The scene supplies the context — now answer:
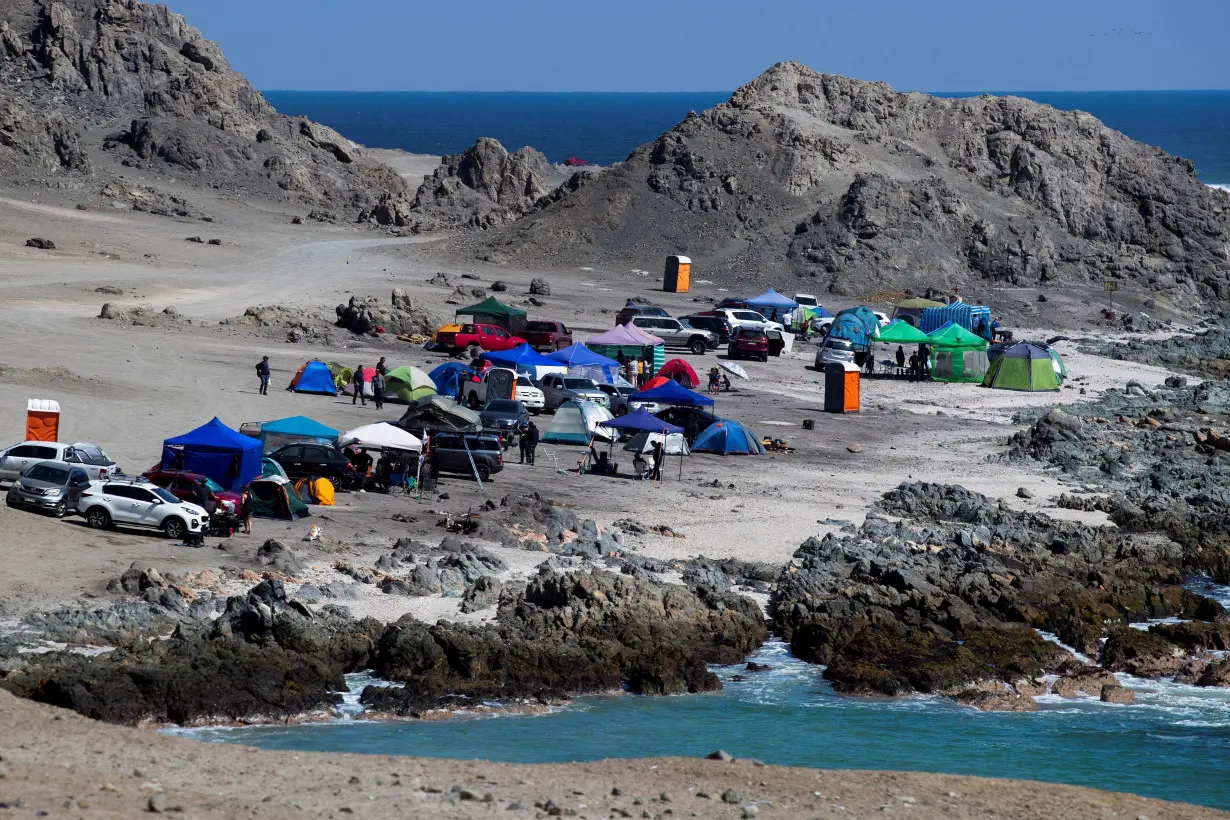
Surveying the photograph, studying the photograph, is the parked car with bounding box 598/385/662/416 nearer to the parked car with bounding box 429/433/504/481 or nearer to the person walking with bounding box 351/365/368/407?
the person walking with bounding box 351/365/368/407


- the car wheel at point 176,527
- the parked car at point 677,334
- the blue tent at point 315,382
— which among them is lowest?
the car wheel at point 176,527

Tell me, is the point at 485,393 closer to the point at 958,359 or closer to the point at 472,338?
the point at 472,338

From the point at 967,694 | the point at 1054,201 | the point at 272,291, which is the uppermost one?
the point at 1054,201

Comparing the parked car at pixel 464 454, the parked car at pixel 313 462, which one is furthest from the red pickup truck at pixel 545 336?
the parked car at pixel 313 462

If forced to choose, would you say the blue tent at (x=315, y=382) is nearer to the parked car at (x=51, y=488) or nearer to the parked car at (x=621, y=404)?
the parked car at (x=621, y=404)

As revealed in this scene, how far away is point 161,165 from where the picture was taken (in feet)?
287

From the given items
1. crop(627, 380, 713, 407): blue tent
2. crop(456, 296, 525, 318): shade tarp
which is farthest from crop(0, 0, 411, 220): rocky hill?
crop(627, 380, 713, 407): blue tent

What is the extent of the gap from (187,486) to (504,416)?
10.2 metres

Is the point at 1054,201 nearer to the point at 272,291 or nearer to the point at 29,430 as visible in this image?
the point at 272,291

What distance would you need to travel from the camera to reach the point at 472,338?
4853 centimetres

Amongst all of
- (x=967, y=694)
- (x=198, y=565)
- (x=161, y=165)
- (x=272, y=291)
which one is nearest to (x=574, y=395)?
(x=198, y=565)

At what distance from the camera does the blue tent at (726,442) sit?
36188mm

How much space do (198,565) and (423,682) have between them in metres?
5.34

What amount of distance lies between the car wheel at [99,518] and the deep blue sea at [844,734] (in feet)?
22.8
